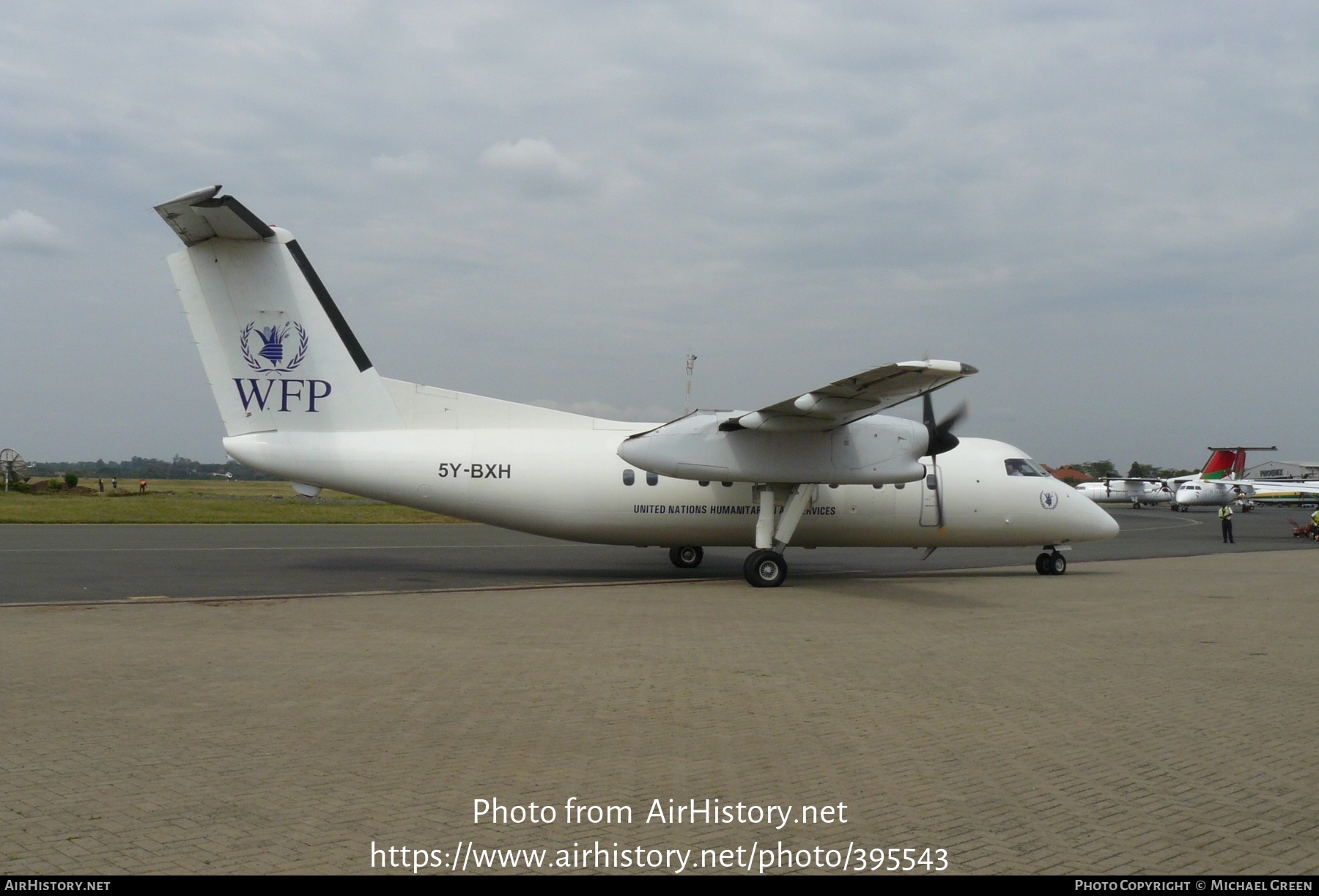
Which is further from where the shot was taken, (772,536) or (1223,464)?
(1223,464)

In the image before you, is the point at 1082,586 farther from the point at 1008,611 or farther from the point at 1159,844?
the point at 1159,844

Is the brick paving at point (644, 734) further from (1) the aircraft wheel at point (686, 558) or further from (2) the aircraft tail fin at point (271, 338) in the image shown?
(1) the aircraft wheel at point (686, 558)

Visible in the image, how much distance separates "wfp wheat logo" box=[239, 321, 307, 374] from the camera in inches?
635

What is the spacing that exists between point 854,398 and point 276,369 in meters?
9.77

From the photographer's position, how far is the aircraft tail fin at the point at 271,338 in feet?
51.8

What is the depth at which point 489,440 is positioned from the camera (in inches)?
665

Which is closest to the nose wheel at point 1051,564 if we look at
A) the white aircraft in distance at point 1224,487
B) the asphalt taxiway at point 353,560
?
the asphalt taxiway at point 353,560

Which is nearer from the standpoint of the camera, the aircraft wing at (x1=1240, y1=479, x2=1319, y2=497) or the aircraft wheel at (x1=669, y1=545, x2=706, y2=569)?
the aircraft wheel at (x1=669, y1=545, x2=706, y2=569)

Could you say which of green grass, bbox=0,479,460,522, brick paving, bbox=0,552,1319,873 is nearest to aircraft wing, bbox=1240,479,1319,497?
green grass, bbox=0,479,460,522

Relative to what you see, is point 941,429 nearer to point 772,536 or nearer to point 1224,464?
point 772,536

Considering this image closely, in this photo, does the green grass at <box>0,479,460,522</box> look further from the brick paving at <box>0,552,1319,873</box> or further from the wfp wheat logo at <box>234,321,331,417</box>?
the brick paving at <box>0,552,1319,873</box>

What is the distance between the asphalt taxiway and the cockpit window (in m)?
3.40

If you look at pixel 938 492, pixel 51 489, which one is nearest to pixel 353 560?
pixel 938 492
